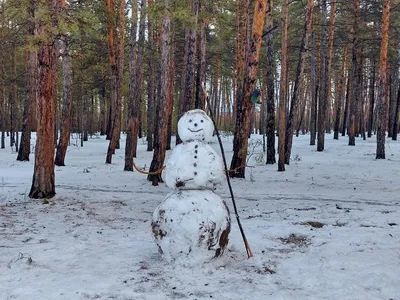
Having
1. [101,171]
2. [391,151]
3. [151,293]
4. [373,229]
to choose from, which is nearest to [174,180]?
[151,293]

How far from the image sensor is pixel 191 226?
3840mm

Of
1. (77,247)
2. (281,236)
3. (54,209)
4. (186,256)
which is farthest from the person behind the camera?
(54,209)

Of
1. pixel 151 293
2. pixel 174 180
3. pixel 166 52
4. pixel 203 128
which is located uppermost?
pixel 166 52

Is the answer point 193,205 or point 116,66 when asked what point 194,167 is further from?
point 116,66

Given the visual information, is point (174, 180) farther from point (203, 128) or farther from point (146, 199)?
point (146, 199)

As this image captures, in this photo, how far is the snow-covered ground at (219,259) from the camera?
11.2 ft

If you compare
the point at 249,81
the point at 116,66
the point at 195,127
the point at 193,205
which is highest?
the point at 116,66

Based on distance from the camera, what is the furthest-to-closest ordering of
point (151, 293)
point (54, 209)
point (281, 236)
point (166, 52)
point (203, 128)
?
1. point (166, 52)
2. point (54, 209)
3. point (281, 236)
4. point (203, 128)
5. point (151, 293)

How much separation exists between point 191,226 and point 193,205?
0.25m

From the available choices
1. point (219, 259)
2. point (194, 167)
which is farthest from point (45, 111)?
point (219, 259)

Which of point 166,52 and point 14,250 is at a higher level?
point 166,52

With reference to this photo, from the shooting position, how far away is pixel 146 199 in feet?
25.4

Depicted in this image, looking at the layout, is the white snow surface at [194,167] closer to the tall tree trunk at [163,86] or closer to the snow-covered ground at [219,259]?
the snow-covered ground at [219,259]

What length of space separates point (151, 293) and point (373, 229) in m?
3.72
